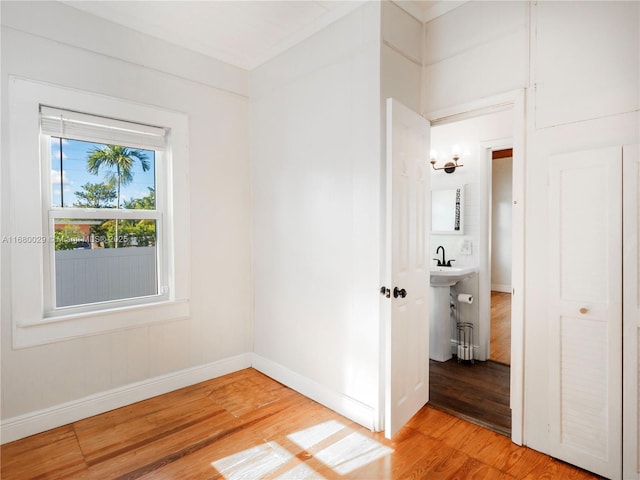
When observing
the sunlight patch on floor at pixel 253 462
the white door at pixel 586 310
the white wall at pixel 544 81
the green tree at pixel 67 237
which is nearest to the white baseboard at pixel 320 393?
the sunlight patch on floor at pixel 253 462

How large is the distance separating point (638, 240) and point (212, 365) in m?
3.18

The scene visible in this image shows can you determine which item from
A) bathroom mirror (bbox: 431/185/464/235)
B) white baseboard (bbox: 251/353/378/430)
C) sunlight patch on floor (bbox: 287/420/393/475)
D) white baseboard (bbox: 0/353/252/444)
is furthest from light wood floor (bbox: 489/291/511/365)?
white baseboard (bbox: 0/353/252/444)

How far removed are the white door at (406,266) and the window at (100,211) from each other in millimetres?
1956

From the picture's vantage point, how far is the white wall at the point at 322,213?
8.02 feet

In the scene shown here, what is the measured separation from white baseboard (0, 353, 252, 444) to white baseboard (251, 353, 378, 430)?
304mm

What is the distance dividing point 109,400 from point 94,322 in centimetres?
60

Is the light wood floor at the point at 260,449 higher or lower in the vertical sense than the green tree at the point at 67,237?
lower

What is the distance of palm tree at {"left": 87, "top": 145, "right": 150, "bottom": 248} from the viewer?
8.89 ft

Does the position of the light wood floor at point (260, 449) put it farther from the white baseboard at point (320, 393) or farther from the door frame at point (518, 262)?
the door frame at point (518, 262)

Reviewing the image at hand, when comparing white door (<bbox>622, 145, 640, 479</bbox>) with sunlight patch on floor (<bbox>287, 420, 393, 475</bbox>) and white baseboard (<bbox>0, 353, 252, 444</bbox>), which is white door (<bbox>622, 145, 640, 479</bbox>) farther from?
white baseboard (<bbox>0, 353, 252, 444</bbox>)

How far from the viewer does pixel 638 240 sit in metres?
1.77

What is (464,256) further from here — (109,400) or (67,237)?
(67,237)

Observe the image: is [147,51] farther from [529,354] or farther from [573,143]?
[529,354]

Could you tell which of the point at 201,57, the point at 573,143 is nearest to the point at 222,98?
the point at 201,57
